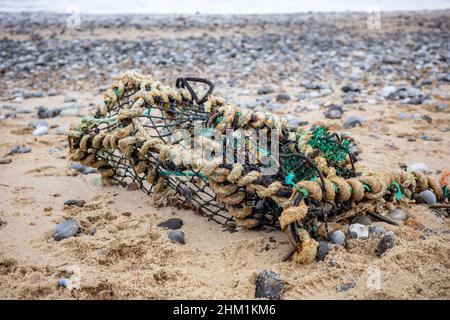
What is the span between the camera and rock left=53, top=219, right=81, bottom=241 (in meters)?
2.27

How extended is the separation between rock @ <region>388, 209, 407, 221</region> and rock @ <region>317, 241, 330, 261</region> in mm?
611

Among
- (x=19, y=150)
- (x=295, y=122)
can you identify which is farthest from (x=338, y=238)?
(x=19, y=150)

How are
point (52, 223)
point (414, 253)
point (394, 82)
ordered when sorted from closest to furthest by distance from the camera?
1. point (414, 253)
2. point (52, 223)
3. point (394, 82)

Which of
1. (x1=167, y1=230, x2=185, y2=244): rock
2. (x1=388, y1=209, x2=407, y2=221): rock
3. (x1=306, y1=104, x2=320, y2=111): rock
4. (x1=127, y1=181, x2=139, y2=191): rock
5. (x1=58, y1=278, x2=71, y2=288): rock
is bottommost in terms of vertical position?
(x1=58, y1=278, x2=71, y2=288): rock

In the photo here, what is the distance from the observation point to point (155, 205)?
8.73ft

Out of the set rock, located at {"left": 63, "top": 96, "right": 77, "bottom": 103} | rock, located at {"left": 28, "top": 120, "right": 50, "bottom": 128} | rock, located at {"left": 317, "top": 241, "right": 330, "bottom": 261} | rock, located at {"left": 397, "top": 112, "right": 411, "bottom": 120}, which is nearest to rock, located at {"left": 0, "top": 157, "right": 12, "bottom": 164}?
rock, located at {"left": 28, "top": 120, "right": 50, "bottom": 128}

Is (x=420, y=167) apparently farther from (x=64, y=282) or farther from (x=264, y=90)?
(x=264, y=90)

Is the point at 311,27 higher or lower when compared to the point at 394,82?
higher

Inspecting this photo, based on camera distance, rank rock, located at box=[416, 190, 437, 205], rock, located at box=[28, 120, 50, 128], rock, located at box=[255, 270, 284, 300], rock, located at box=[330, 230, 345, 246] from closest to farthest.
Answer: rock, located at box=[255, 270, 284, 300] < rock, located at box=[330, 230, 345, 246] < rock, located at box=[416, 190, 437, 205] < rock, located at box=[28, 120, 50, 128]

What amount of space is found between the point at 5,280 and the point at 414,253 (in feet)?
6.26

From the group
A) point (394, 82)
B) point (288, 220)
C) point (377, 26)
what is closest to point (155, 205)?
point (288, 220)

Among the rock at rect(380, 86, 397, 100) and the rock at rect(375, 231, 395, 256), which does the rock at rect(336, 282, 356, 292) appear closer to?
the rock at rect(375, 231, 395, 256)

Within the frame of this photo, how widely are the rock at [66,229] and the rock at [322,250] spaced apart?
133 centimetres
